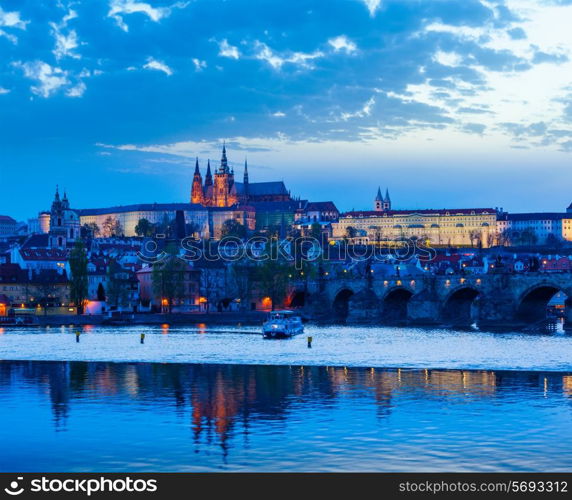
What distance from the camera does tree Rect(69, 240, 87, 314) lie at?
94562 millimetres

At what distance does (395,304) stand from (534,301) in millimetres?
17514

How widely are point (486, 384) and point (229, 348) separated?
22.6 metres

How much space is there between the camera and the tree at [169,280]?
100188mm

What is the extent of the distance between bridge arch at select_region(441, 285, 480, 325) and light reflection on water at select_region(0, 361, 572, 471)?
170 ft

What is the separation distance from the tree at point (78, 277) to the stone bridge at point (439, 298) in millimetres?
21561

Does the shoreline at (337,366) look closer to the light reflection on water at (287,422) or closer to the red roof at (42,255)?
the light reflection on water at (287,422)

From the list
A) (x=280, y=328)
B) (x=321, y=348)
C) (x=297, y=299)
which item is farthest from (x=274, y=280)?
(x=321, y=348)

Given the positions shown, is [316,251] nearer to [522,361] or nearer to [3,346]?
[3,346]

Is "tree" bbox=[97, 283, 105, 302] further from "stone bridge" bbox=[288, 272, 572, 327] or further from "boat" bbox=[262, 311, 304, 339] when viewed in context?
"boat" bbox=[262, 311, 304, 339]

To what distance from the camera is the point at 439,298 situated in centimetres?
9081

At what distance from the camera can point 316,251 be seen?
564 feet
